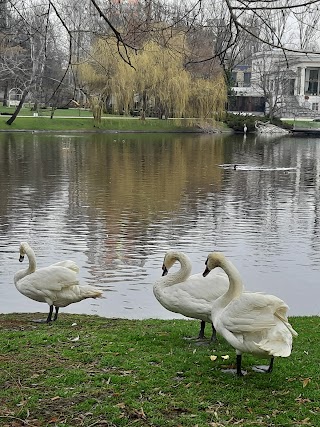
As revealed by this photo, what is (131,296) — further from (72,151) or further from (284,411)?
(72,151)

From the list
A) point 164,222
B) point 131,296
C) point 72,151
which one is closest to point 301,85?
point 72,151

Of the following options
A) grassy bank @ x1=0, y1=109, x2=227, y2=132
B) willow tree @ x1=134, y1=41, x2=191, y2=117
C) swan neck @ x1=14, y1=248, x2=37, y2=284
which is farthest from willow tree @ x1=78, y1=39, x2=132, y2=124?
swan neck @ x1=14, y1=248, x2=37, y2=284

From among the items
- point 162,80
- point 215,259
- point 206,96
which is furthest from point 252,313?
point 206,96

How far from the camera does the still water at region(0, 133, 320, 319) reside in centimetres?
1345

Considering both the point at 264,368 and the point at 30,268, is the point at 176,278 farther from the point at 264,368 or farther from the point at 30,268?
the point at 30,268

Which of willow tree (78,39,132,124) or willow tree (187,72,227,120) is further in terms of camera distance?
willow tree (187,72,227,120)

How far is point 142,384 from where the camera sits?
5.88 meters

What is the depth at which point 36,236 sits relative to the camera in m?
17.9

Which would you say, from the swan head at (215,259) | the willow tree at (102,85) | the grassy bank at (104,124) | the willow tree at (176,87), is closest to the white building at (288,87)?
the willow tree at (176,87)

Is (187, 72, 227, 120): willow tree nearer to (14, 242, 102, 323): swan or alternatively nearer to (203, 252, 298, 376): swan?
(14, 242, 102, 323): swan

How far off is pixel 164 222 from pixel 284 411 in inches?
594

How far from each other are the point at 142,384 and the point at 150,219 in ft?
49.1

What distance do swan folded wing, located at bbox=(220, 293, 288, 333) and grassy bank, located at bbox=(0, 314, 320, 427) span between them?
20.2 inches

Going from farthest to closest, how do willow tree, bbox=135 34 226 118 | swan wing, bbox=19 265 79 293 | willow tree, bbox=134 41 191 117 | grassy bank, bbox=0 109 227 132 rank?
grassy bank, bbox=0 109 227 132
willow tree, bbox=135 34 226 118
willow tree, bbox=134 41 191 117
swan wing, bbox=19 265 79 293
